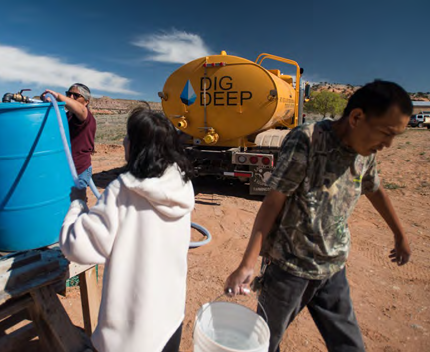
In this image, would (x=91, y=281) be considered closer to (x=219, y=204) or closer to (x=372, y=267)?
(x=372, y=267)

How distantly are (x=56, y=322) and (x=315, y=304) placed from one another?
1.50m

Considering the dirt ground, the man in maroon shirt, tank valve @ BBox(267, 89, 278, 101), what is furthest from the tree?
the man in maroon shirt

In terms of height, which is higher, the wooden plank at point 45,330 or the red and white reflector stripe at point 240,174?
the red and white reflector stripe at point 240,174

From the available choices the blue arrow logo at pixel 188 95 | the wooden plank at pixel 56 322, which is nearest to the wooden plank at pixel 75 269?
the wooden plank at pixel 56 322

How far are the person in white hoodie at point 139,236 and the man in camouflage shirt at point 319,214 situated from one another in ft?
1.14

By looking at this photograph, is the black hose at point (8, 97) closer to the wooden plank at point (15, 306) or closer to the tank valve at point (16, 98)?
the tank valve at point (16, 98)

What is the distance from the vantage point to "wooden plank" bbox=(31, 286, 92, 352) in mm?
1760

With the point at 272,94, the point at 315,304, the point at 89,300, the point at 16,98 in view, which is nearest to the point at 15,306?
the point at 89,300

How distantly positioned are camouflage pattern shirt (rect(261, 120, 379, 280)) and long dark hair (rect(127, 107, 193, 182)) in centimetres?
50

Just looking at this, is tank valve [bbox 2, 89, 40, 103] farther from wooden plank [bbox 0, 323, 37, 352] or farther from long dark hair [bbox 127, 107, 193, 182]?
A: wooden plank [bbox 0, 323, 37, 352]

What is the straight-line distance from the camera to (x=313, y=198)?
1432 mm

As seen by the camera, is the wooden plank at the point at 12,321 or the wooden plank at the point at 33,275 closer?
the wooden plank at the point at 33,275

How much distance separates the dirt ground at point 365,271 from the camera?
2557mm

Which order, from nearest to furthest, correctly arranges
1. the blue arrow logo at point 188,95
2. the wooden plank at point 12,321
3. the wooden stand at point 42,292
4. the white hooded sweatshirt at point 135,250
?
the white hooded sweatshirt at point 135,250 < the wooden stand at point 42,292 < the wooden plank at point 12,321 < the blue arrow logo at point 188,95
